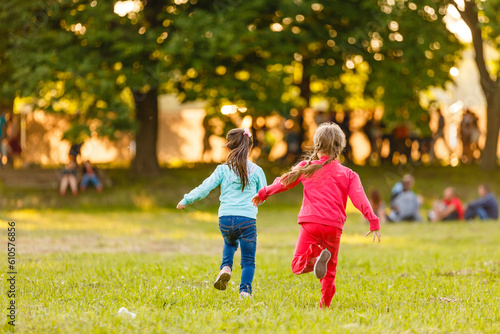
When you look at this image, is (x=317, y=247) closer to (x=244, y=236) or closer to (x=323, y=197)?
(x=323, y=197)

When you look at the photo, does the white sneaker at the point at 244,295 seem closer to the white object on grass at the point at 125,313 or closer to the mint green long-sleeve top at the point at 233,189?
the mint green long-sleeve top at the point at 233,189

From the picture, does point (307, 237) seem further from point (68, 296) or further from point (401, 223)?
point (401, 223)

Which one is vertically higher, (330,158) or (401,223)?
(330,158)

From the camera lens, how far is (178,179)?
23375 mm

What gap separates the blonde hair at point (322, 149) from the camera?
6.36 m

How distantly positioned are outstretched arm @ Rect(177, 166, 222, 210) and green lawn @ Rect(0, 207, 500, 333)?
2.80 ft

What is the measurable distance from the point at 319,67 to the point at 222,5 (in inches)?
167

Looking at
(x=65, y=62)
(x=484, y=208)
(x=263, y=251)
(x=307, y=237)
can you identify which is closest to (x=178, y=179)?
(x=65, y=62)

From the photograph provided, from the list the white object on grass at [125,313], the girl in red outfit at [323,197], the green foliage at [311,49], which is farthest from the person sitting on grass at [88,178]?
the white object on grass at [125,313]

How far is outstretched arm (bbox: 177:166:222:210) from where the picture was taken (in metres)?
6.79

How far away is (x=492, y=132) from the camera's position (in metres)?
25.5

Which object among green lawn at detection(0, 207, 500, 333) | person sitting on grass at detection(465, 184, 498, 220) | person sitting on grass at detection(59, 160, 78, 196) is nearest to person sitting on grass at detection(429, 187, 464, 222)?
person sitting on grass at detection(465, 184, 498, 220)

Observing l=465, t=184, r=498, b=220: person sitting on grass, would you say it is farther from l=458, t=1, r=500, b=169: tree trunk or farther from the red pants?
the red pants

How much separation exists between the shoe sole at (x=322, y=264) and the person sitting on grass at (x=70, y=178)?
16568mm
